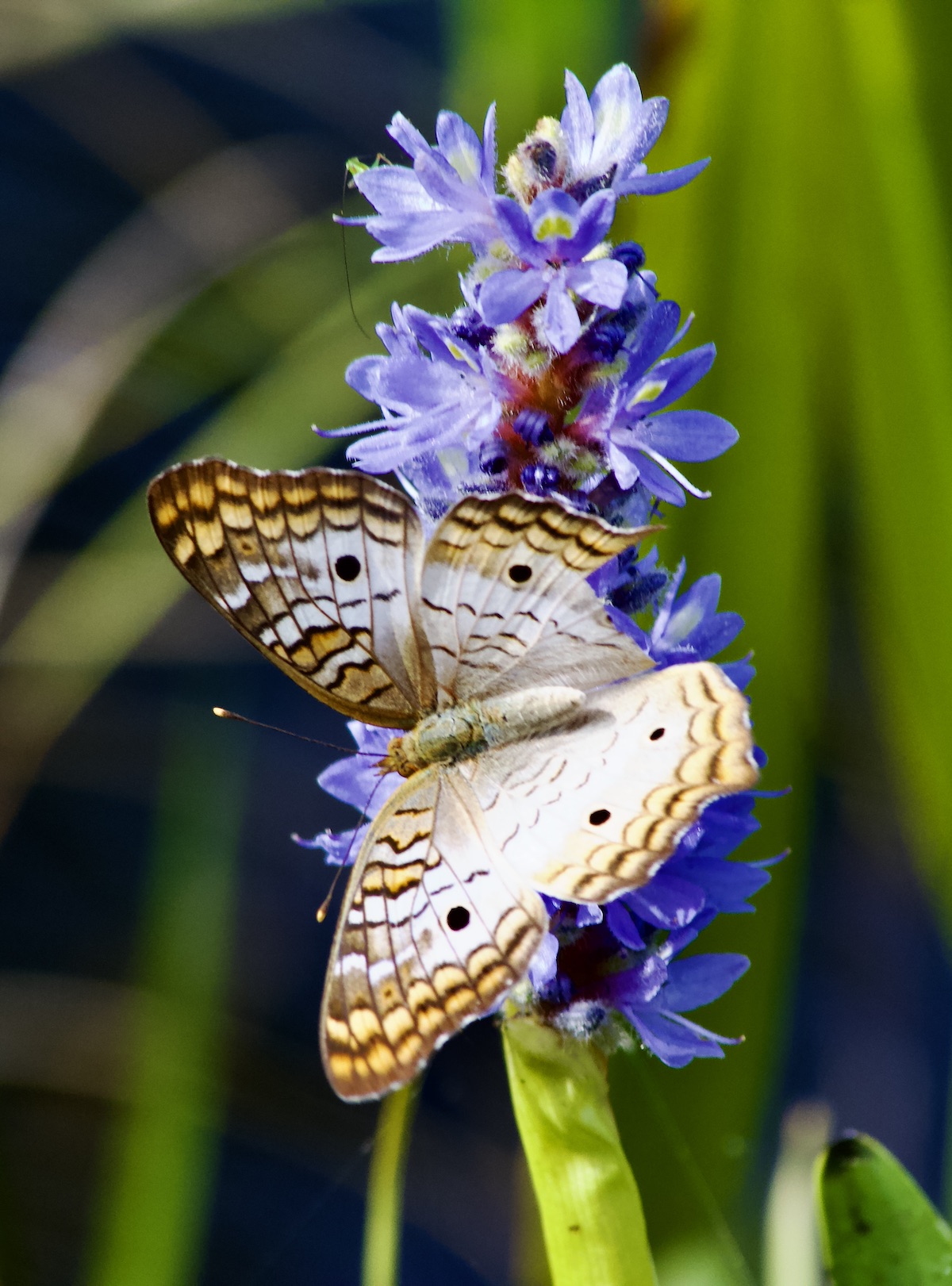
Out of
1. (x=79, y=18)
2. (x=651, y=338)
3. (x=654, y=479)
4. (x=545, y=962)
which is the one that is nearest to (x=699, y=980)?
(x=545, y=962)

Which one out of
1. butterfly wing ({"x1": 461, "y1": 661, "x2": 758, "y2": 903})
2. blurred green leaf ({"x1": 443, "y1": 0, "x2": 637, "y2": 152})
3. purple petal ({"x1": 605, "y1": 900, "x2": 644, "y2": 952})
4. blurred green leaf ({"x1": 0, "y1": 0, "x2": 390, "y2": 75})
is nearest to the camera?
butterfly wing ({"x1": 461, "y1": 661, "x2": 758, "y2": 903})

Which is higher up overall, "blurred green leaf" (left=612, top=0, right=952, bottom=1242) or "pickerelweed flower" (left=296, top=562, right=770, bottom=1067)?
"blurred green leaf" (left=612, top=0, right=952, bottom=1242)

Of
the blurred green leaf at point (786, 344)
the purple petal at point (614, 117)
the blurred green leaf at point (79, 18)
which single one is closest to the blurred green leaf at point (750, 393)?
the blurred green leaf at point (786, 344)

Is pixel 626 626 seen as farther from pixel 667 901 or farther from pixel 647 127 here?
pixel 647 127

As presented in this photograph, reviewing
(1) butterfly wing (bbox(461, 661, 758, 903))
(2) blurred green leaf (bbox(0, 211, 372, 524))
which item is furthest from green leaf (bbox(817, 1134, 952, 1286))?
(2) blurred green leaf (bbox(0, 211, 372, 524))

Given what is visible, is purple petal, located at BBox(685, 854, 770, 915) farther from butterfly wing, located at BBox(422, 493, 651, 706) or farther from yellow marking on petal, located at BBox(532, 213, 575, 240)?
yellow marking on petal, located at BBox(532, 213, 575, 240)

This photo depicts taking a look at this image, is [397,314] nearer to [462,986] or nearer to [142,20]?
[462,986]

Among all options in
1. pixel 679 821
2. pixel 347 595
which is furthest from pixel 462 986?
pixel 347 595

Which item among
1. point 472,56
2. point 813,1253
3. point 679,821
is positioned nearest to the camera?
point 679,821
